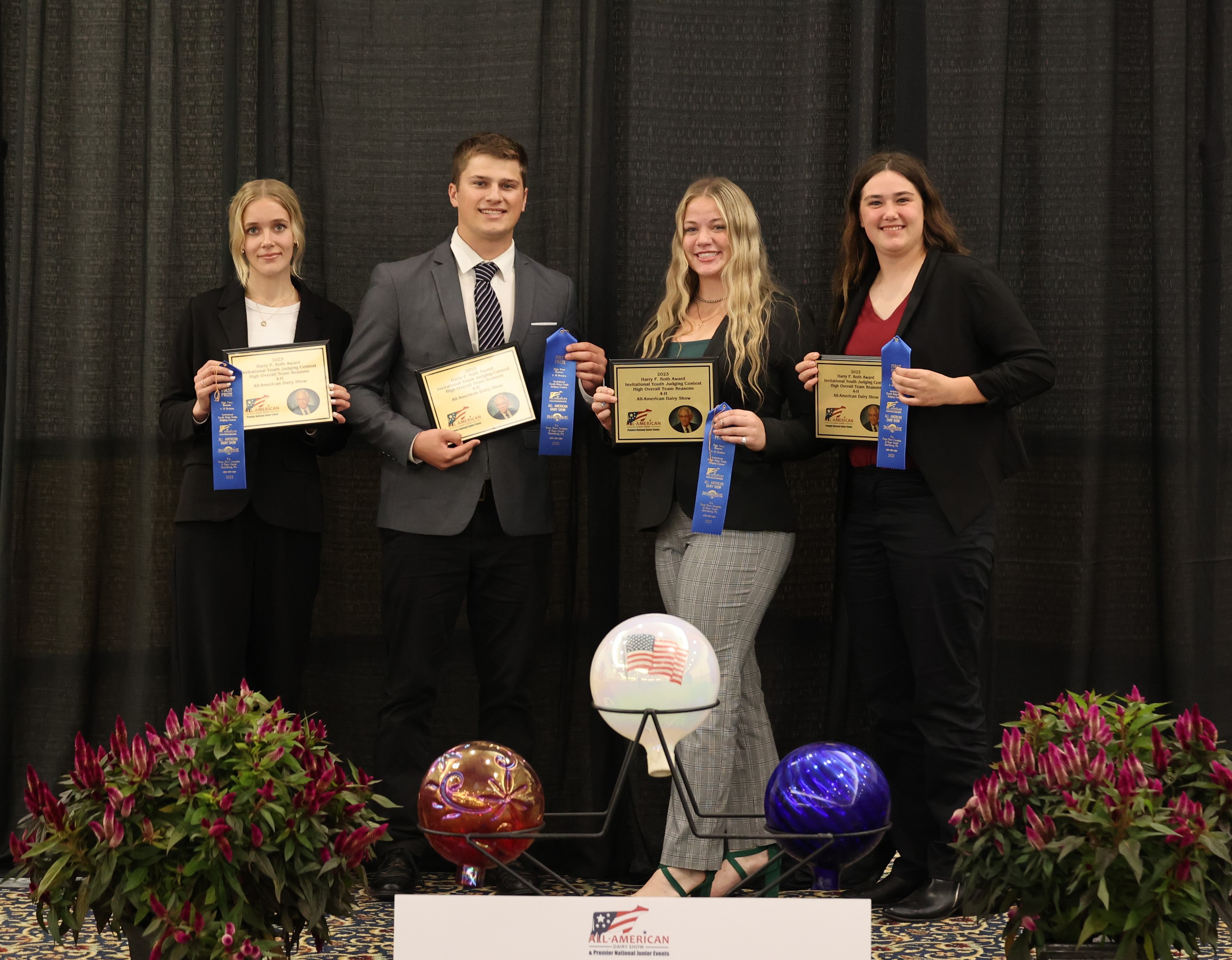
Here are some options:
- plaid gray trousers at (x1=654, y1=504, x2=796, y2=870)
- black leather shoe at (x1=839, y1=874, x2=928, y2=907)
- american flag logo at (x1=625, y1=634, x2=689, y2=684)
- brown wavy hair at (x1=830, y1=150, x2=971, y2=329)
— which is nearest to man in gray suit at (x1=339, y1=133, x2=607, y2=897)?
plaid gray trousers at (x1=654, y1=504, x2=796, y2=870)

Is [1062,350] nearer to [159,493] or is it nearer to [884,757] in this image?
[884,757]

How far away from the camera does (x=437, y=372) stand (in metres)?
2.80

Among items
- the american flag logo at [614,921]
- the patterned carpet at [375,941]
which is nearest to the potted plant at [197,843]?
the american flag logo at [614,921]

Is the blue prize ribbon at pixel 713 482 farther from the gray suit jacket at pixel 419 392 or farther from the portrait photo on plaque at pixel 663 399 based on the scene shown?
the gray suit jacket at pixel 419 392

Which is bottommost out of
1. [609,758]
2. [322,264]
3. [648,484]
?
[609,758]

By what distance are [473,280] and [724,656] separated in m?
1.08

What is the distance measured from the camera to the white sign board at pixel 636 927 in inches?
61.4

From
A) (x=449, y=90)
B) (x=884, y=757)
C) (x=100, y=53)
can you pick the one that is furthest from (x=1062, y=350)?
(x=100, y=53)

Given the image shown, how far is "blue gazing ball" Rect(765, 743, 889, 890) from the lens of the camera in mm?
1806

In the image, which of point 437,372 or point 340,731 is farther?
point 340,731

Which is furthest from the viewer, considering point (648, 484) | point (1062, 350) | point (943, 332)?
point (1062, 350)

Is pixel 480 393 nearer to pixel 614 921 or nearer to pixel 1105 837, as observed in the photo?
pixel 614 921

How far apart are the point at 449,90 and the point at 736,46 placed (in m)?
0.78

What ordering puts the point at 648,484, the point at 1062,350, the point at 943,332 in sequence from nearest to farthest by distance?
the point at 943,332, the point at 648,484, the point at 1062,350
